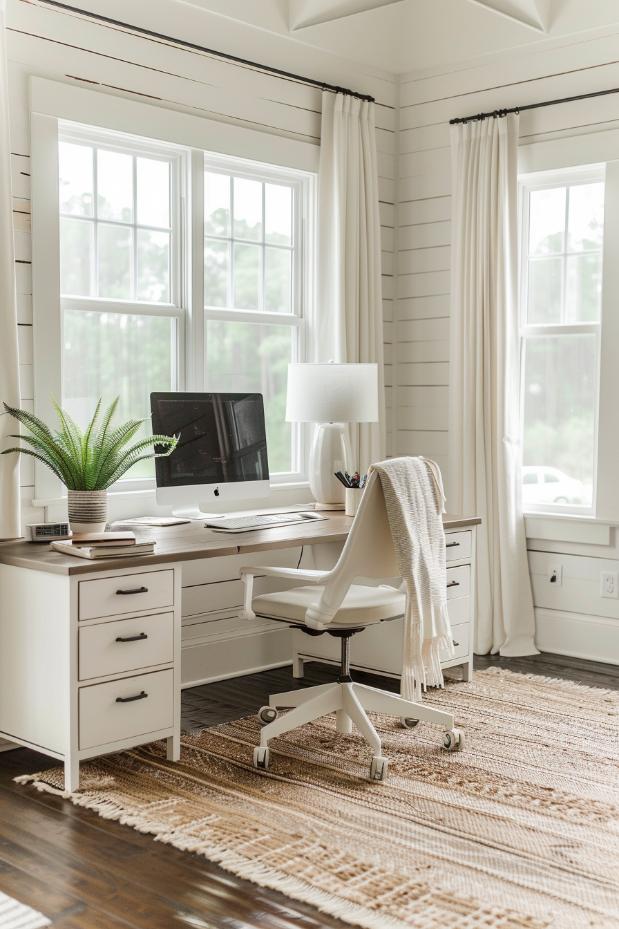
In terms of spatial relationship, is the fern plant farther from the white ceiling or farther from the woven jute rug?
the white ceiling

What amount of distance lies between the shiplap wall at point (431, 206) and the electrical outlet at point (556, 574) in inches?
28.4

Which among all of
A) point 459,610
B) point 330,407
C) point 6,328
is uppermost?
point 6,328

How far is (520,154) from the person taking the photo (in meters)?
4.64

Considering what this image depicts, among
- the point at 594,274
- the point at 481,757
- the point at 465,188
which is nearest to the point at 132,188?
the point at 465,188

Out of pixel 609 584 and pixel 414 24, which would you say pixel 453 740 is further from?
pixel 414 24

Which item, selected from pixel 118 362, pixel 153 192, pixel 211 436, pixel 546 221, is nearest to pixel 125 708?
pixel 211 436

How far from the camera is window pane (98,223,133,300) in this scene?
12.8ft

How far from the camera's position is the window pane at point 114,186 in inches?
153

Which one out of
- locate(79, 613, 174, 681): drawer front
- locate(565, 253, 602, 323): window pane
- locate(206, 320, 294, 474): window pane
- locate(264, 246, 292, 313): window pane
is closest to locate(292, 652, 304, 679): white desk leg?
locate(206, 320, 294, 474): window pane

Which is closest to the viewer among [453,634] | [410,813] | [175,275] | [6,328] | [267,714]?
[410,813]

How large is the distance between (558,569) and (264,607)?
1903mm

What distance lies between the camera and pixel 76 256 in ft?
12.5

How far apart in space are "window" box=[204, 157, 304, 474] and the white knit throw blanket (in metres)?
1.42

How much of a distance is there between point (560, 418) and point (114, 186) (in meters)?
2.17
